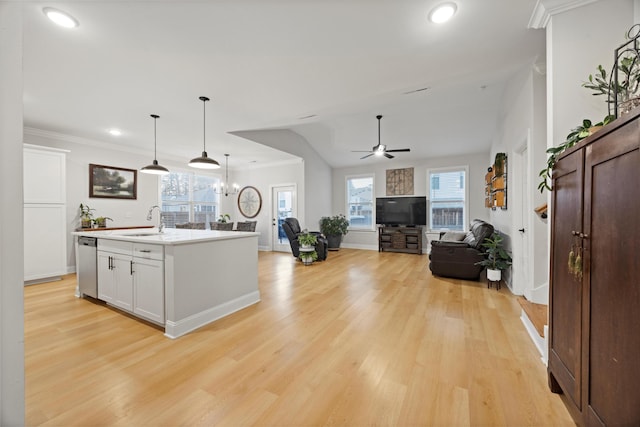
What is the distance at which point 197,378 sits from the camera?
5.73ft

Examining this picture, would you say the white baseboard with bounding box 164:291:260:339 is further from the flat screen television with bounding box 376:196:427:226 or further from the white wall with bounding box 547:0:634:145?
the flat screen television with bounding box 376:196:427:226

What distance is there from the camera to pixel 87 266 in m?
3.25

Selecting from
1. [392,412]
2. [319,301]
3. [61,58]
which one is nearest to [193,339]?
[319,301]

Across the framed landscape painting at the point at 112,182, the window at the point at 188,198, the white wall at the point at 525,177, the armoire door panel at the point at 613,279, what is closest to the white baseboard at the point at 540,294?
the white wall at the point at 525,177

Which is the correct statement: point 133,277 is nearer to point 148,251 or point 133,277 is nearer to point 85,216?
point 148,251

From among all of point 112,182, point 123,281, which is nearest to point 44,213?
point 112,182

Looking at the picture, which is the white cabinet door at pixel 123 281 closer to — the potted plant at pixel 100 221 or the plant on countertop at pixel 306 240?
the potted plant at pixel 100 221

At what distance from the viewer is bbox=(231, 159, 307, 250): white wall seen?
709 centimetres

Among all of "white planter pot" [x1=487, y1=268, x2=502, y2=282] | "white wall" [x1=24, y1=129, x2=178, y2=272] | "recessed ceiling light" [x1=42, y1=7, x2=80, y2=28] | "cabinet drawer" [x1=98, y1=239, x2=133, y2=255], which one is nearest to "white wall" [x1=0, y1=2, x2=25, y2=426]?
"recessed ceiling light" [x1=42, y1=7, x2=80, y2=28]

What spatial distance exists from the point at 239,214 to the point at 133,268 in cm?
558

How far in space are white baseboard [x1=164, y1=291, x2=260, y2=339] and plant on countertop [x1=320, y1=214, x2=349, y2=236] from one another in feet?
14.2

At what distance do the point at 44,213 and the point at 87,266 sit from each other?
186 cm

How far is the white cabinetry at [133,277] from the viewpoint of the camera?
8.07ft

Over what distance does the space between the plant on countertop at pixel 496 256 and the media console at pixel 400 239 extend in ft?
9.75
